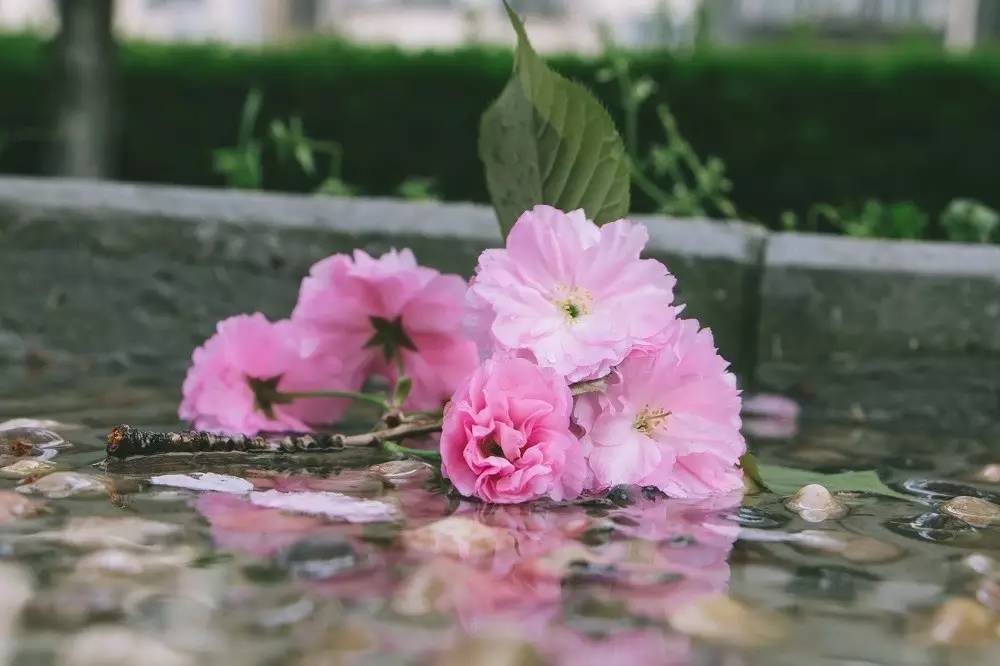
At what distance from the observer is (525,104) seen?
178 centimetres

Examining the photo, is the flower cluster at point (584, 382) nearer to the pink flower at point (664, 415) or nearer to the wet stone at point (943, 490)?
the pink flower at point (664, 415)

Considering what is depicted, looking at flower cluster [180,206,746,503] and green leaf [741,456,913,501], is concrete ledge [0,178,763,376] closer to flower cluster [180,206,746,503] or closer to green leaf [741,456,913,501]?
green leaf [741,456,913,501]

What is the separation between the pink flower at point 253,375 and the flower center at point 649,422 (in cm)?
54

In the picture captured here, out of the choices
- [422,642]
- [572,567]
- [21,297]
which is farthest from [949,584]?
[21,297]

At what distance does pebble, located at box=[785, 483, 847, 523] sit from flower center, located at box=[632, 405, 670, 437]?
22 cm

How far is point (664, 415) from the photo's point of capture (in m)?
1.57

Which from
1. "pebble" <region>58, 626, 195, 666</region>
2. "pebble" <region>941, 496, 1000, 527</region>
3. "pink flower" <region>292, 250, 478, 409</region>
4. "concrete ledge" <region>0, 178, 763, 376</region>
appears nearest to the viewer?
"pebble" <region>58, 626, 195, 666</region>

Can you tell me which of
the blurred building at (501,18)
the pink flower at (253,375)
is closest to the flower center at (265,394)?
the pink flower at (253,375)

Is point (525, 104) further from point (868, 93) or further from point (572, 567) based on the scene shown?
point (868, 93)

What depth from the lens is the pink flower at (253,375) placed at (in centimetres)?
187

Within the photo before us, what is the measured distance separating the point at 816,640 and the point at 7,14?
1441 cm

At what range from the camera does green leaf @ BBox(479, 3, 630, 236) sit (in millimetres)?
1766

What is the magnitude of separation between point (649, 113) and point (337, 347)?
210cm

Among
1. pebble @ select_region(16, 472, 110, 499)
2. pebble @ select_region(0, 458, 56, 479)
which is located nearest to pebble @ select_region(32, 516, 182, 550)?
pebble @ select_region(16, 472, 110, 499)
